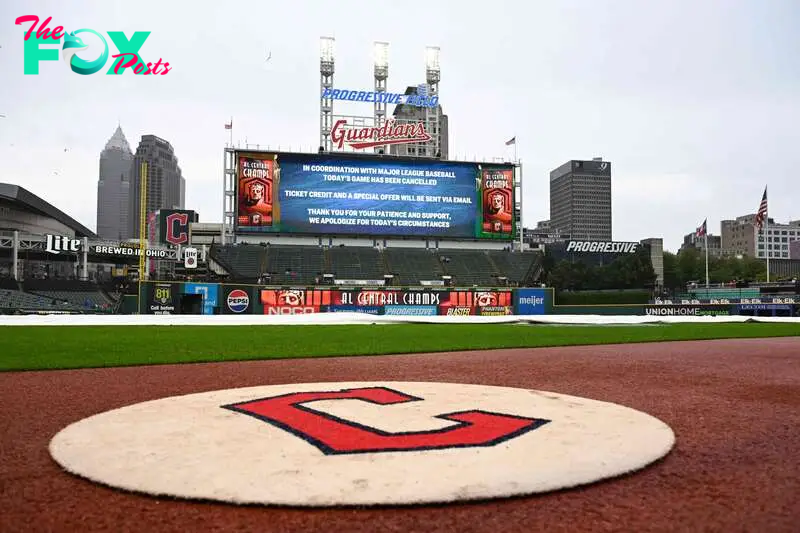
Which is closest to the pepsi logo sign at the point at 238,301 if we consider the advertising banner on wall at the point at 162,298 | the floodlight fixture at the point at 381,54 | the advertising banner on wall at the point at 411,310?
the advertising banner on wall at the point at 162,298

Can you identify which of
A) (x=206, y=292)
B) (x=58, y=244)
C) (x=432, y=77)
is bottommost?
(x=206, y=292)

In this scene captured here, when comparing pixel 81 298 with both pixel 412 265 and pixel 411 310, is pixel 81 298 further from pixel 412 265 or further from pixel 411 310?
pixel 411 310

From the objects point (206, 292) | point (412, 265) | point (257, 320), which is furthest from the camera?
point (412, 265)

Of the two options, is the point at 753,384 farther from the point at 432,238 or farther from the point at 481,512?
the point at 432,238

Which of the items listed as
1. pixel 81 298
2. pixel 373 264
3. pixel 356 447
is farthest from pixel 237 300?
pixel 356 447

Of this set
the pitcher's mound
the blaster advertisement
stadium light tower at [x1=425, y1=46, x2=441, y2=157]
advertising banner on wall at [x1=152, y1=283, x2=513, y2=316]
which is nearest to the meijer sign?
stadium light tower at [x1=425, y1=46, x2=441, y2=157]

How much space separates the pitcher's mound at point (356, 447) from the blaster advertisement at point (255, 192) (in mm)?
40876

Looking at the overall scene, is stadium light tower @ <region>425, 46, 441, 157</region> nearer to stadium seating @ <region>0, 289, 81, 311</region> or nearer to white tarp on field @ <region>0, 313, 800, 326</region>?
white tarp on field @ <region>0, 313, 800, 326</region>

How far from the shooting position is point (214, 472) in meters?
3.46

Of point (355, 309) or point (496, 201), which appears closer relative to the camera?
point (355, 309)

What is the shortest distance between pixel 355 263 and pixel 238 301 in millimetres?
12320

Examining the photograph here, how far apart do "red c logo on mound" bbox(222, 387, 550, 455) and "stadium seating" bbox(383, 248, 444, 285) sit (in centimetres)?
3987

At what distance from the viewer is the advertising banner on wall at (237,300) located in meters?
37.2

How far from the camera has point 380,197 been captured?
158 ft
